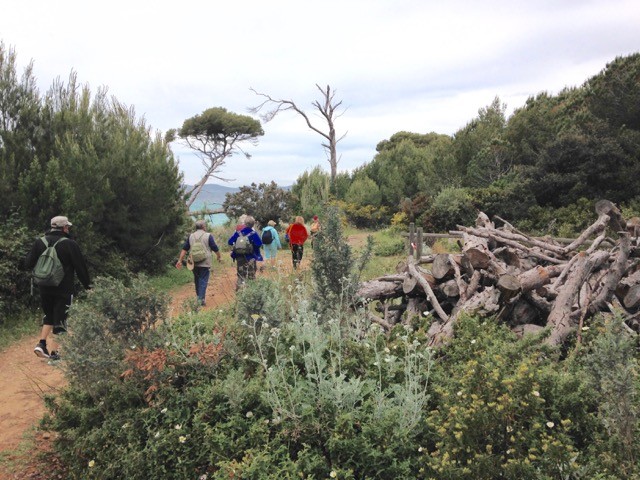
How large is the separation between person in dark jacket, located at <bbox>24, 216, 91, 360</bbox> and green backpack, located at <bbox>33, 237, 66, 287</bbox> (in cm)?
6

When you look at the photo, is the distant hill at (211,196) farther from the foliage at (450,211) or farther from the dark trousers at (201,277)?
the dark trousers at (201,277)

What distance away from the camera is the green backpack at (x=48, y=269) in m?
5.41

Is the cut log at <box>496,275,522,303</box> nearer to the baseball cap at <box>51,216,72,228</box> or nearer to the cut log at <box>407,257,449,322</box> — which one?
the cut log at <box>407,257,449,322</box>

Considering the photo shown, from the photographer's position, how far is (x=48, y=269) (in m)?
5.41

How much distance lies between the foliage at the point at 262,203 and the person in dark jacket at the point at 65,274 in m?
16.3

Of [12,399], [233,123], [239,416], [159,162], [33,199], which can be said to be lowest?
[12,399]

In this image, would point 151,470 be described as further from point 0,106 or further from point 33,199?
point 0,106

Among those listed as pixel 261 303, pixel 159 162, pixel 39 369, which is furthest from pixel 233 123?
pixel 261 303

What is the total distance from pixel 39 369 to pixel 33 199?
12.7 feet

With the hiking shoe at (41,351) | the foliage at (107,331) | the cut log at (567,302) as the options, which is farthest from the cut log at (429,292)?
the hiking shoe at (41,351)

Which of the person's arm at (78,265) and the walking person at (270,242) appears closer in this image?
the person's arm at (78,265)

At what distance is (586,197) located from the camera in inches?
597

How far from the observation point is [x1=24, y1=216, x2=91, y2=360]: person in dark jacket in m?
5.57

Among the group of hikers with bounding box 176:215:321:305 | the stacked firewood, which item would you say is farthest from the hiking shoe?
the stacked firewood
